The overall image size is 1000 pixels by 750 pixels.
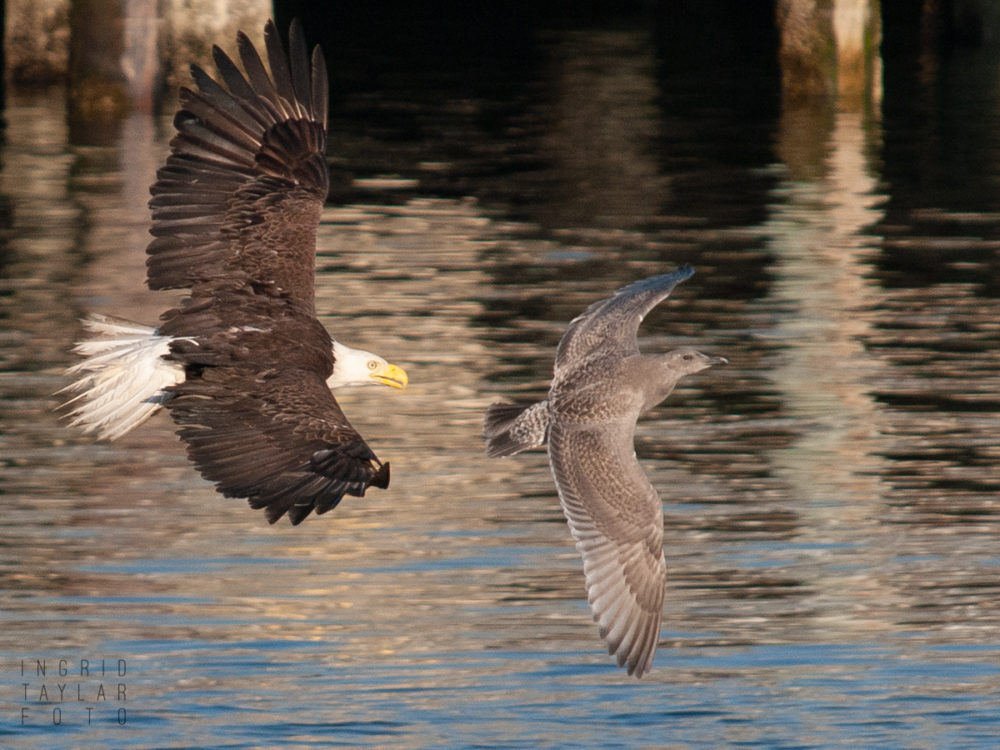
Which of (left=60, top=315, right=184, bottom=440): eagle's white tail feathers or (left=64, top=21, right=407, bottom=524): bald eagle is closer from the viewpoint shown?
(left=64, top=21, right=407, bottom=524): bald eagle

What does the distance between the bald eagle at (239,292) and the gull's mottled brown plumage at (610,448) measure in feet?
2.66

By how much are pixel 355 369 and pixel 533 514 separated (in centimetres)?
131

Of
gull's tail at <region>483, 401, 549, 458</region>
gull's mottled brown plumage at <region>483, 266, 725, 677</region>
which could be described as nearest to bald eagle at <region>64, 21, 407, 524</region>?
gull's tail at <region>483, 401, 549, 458</region>

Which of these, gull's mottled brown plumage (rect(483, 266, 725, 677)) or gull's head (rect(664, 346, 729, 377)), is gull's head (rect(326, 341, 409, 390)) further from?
gull's head (rect(664, 346, 729, 377))

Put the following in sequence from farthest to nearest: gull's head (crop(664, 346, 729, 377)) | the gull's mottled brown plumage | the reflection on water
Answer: gull's head (crop(664, 346, 729, 377))
the reflection on water
the gull's mottled brown plumage

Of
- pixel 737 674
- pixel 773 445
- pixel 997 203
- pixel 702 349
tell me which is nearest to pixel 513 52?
pixel 997 203

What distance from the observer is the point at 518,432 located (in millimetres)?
8359

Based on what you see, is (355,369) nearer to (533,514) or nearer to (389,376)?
(389,376)

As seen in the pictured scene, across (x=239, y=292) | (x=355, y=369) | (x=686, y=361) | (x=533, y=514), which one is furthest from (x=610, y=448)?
(x=533, y=514)

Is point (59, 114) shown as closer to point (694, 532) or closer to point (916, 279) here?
point (916, 279)

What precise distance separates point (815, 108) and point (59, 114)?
8.02m

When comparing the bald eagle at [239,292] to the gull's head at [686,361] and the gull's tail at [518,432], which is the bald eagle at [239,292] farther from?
the gull's head at [686,361]

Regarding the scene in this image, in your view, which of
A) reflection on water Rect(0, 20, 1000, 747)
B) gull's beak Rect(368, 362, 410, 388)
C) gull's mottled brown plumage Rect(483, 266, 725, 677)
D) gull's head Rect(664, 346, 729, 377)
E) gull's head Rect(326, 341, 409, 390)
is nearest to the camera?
gull's mottled brown plumage Rect(483, 266, 725, 677)

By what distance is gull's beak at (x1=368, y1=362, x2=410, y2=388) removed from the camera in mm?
9164
